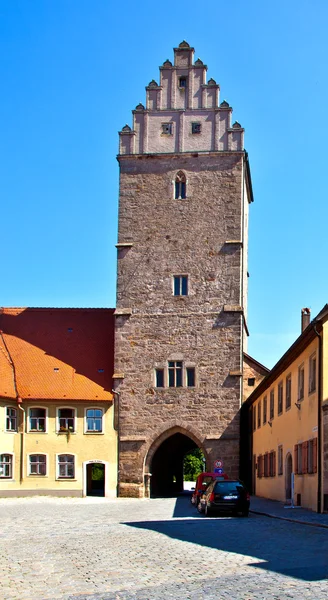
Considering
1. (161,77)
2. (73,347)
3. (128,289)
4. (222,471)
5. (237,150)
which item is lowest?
(222,471)

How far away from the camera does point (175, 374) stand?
41531mm

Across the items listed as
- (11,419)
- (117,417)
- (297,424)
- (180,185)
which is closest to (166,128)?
(180,185)

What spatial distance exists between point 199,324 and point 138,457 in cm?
706

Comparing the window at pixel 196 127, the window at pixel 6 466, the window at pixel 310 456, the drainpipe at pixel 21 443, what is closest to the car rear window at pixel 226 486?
the window at pixel 310 456

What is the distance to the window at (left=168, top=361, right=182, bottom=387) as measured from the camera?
41.5 meters

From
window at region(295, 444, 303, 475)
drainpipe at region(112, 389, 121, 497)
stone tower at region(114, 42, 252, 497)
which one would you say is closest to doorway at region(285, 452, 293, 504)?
window at region(295, 444, 303, 475)

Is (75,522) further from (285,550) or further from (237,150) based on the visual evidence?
(237,150)

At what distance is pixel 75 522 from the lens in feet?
71.4

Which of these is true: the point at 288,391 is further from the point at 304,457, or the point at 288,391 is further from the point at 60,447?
the point at 60,447

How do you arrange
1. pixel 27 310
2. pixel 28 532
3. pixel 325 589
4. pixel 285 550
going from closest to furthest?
1. pixel 325 589
2. pixel 285 550
3. pixel 28 532
4. pixel 27 310

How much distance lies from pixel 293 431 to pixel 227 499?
610 centimetres

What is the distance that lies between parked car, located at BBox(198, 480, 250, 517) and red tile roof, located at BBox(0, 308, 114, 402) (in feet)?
58.1

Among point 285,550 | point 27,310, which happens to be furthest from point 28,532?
point 27,310

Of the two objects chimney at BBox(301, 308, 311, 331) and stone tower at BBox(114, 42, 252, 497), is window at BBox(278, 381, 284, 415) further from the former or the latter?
stone tower at BBox(114, 42, 252, 497)
